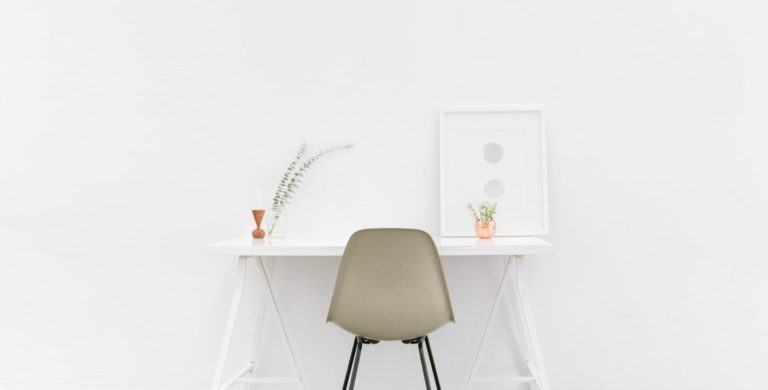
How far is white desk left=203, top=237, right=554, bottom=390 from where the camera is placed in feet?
6.00

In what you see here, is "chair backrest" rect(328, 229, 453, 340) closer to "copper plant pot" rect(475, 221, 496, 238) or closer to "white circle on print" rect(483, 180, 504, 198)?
"copper plant pot" rect(475, 221, 496, 238)

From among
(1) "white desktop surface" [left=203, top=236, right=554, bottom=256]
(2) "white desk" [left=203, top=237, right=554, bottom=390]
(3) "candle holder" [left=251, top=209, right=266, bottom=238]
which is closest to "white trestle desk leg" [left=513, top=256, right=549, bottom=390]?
(2) "white desk" [left=203, top=237, right=554, bottom=390]

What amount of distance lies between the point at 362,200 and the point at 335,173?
18 cm

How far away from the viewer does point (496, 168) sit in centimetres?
220

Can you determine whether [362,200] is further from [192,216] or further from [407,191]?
[192,216]

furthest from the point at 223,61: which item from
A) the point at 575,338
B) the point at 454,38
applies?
the point at 575,338

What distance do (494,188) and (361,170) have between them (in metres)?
0.61

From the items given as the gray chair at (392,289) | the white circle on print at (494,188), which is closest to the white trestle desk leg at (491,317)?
the white circle on print at (494,188)

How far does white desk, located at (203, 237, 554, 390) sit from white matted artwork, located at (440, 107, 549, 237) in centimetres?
10

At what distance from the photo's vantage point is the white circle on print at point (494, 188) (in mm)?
2195

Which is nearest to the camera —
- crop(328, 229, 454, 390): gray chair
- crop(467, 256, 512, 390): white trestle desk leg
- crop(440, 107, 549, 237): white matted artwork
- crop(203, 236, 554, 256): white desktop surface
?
crop(328, 229, 454, 390): gray chair

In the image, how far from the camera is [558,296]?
2262mm

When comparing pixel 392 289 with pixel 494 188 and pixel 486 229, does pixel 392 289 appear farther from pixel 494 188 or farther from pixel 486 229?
pixel 494 188

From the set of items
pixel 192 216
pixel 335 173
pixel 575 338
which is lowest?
pixel 575 338
